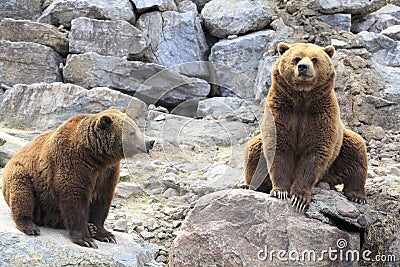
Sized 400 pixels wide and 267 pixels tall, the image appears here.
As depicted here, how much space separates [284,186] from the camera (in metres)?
5.40

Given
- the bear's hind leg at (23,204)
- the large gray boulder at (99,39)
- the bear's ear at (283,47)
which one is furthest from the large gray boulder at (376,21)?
the bear's hind leg at (23,204)

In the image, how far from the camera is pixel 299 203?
5281mm

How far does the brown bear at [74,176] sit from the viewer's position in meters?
5.00

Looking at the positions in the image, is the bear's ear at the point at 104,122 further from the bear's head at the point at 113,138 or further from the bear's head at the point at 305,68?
the bear's head at the point at 305,68

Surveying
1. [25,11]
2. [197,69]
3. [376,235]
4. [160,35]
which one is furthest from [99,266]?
[25,11]

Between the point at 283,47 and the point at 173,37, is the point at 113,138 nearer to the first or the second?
the point at 283,47

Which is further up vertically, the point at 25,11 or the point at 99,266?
the point at 25,11

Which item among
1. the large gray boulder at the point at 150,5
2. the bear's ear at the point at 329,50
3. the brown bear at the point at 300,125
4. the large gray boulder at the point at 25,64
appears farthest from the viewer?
the large gray boulder at the point at 150,5

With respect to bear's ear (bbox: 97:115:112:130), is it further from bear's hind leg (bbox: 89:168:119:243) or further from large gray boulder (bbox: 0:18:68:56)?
large gray boulder (bbox: 0:18:68:56)

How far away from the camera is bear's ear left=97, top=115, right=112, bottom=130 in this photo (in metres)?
5.12

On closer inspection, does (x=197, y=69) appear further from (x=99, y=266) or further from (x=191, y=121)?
(x=99, y=266)

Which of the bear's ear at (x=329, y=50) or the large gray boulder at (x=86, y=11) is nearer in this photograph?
the bear's ear at (x=329, y=50)

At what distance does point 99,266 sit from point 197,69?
6.57m

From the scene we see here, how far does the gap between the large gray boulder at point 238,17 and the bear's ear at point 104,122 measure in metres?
6.70
